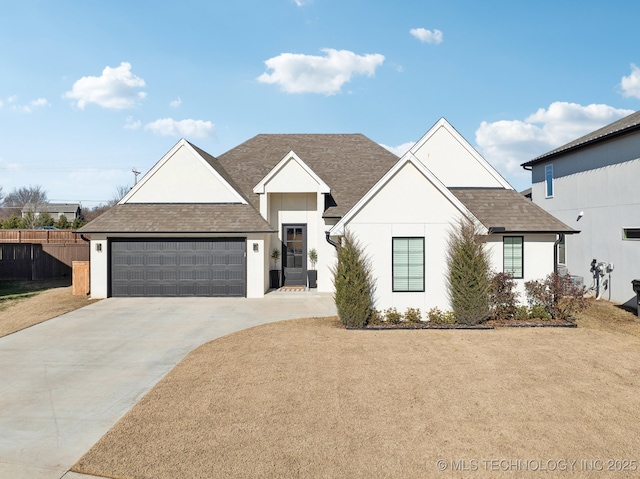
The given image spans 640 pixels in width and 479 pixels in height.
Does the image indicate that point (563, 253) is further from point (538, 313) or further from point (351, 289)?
point (351, 289)

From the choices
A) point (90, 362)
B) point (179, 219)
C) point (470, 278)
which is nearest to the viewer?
point (90, 362)

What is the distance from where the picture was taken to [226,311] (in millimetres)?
13672

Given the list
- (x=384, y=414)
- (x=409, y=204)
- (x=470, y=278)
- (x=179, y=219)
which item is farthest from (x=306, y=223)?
(x=384, y=414)

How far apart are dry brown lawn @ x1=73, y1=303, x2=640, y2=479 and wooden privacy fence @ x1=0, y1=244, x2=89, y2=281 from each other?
1828 centimetres

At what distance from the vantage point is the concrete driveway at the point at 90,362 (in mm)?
5074

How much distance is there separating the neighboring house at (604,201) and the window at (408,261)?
9522mm

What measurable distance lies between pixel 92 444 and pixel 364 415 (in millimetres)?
3689

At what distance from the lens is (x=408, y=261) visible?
12000 millimetres

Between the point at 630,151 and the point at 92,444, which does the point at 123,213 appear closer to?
the point at 92,444

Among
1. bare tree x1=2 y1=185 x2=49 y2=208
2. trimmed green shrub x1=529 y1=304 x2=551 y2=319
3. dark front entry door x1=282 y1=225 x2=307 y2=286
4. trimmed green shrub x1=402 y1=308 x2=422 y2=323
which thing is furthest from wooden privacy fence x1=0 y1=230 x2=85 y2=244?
bare tree x1=2 y1=185 x2=49 y2=208

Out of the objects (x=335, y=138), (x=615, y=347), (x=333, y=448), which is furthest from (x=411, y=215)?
(x=335, y=138)

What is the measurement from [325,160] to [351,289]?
11.7 meters

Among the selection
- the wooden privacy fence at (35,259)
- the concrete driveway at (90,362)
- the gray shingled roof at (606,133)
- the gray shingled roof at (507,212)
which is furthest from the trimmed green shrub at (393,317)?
the wooden privacy fence at (35,259)

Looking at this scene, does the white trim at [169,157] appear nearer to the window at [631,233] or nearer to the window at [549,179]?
the window at [631,233]
